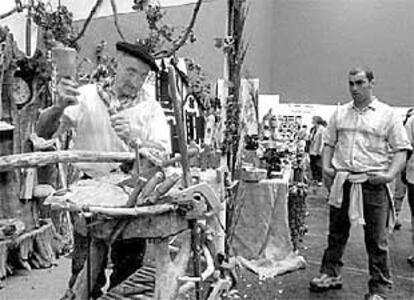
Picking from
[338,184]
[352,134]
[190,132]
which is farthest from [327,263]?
[190,132]

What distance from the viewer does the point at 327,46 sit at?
9.96 meters

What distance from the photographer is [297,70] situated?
10.2 m

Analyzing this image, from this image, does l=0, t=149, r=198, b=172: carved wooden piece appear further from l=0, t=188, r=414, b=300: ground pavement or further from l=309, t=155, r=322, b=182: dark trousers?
l=309, t=155, r=322, b=182: dark trousers

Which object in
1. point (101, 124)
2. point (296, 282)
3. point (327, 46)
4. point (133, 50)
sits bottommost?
point (296, 282)

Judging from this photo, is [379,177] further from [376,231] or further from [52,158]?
[52,158]

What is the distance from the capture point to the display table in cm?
452

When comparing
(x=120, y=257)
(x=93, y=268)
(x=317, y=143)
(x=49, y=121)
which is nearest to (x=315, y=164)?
(x=317, y=143)

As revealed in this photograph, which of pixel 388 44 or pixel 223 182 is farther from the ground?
pixel 388 44

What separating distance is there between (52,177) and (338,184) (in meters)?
2.21

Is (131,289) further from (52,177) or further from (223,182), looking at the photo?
(52,177)

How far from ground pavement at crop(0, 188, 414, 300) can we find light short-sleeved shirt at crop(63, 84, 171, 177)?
Answer: 1.93 metres

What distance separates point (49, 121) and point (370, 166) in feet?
7.42

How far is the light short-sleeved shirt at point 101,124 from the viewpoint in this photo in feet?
7.15

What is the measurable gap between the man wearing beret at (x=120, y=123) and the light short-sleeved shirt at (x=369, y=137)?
1752 mm
